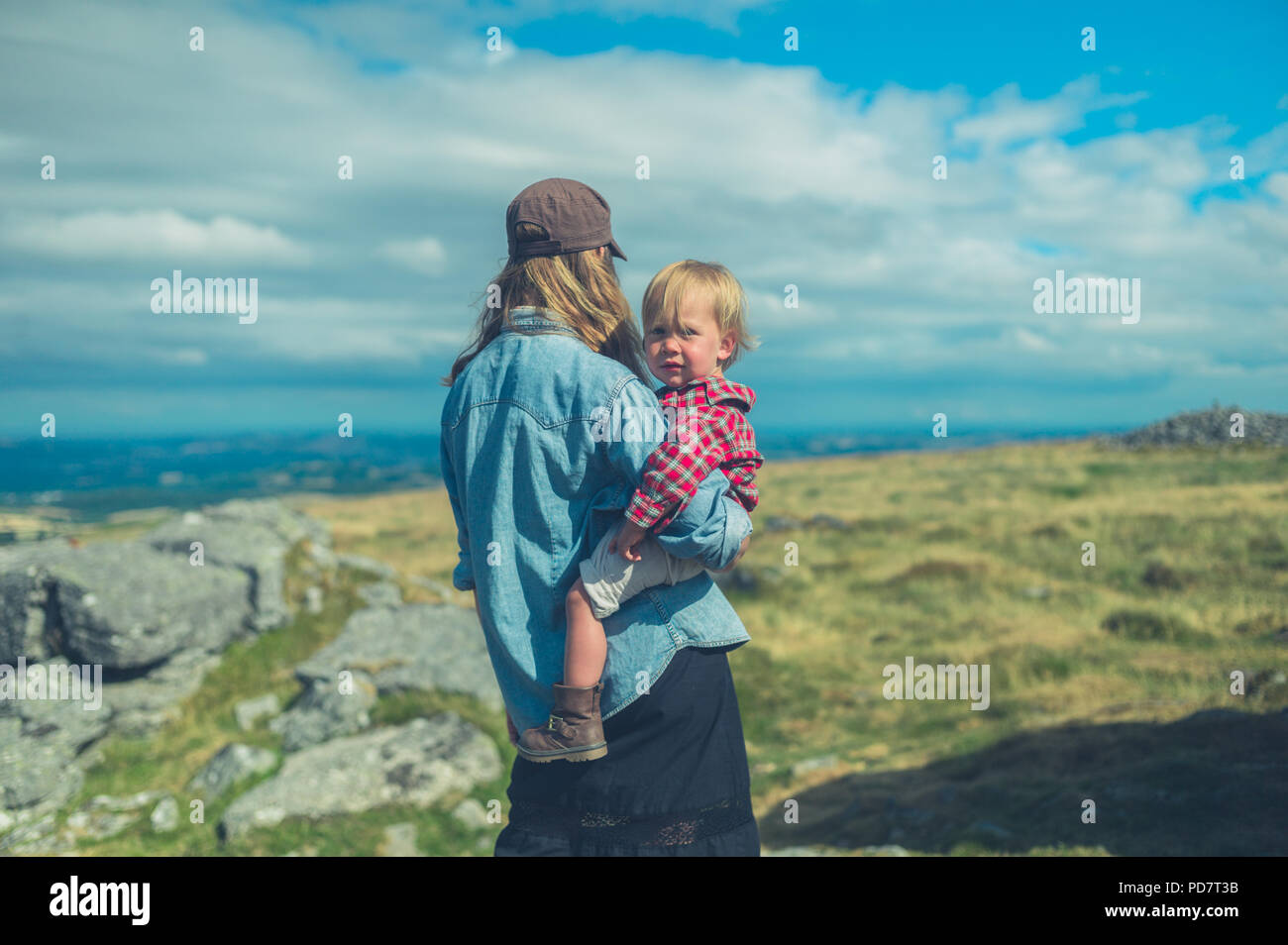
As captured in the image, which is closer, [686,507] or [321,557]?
[686,507]

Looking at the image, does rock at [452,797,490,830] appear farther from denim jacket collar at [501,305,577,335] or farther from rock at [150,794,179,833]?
denim jacket collar at [501,305,577,335]

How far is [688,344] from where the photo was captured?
10.0 ft

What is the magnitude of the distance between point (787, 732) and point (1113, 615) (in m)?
6.99

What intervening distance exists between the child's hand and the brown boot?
1.36 ft

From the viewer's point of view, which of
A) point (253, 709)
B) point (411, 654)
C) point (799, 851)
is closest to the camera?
point (799, 851)

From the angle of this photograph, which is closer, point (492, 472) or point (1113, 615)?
point (492, 472)

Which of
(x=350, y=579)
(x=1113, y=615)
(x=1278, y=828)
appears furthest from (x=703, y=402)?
(x=1113, y=615)

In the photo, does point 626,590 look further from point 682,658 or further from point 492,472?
point 492,472

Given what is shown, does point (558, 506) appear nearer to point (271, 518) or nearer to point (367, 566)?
point (367, 566)

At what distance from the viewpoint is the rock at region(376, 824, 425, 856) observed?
26.7ft

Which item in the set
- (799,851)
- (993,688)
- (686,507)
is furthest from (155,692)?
(993,688)

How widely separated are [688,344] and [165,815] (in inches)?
331

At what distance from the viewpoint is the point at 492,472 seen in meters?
2.70

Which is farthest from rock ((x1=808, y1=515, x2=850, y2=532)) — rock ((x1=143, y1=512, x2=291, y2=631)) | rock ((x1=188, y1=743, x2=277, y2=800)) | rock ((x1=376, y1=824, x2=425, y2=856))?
rock ((x1=376, y1=824, x2=425, y2=856))
